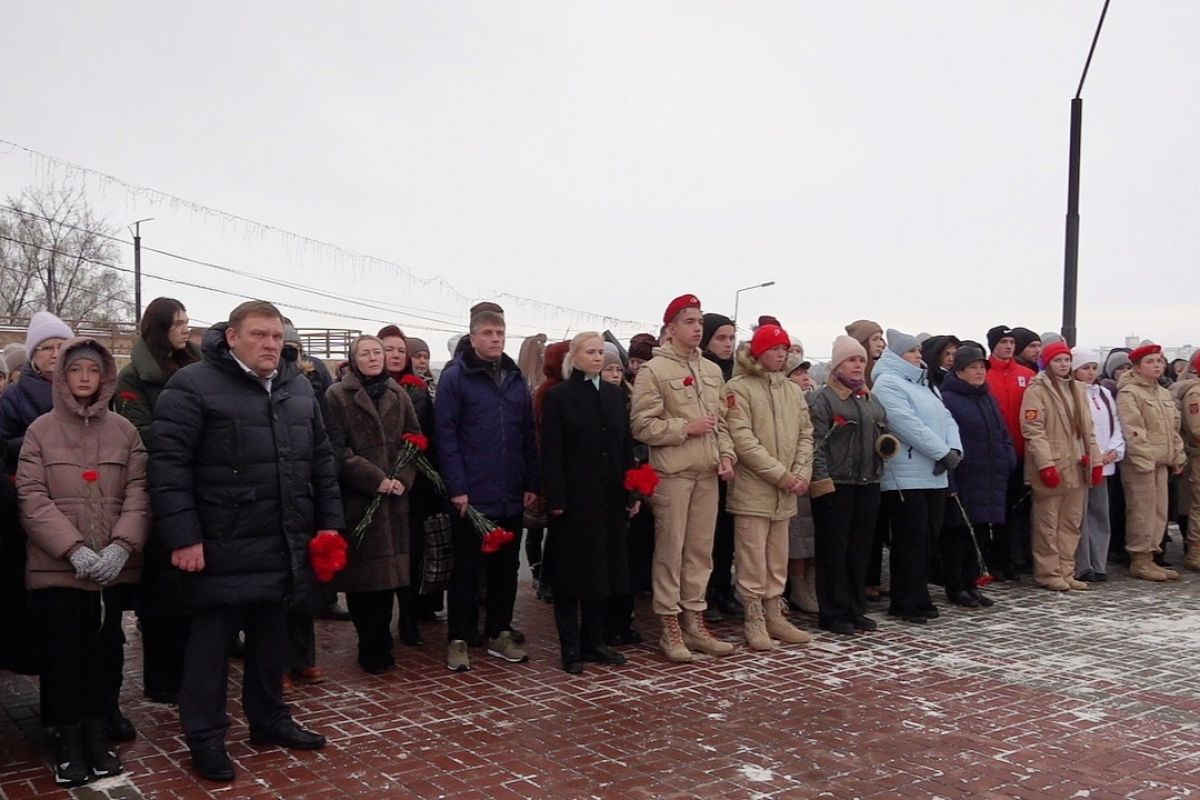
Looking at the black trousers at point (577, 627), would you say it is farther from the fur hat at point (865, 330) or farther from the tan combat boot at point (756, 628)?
the fur hat at point (865, 330)

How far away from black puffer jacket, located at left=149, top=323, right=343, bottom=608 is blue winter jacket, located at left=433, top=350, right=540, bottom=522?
163 centimetres

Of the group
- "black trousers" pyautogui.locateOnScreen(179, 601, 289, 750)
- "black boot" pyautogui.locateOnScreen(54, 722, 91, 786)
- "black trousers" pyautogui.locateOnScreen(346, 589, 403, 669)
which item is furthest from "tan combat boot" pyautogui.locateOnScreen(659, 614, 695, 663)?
"black boot" pyautogui.locateOnScreen(54, 722, 91, 786)

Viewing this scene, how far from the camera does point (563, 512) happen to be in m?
6.90

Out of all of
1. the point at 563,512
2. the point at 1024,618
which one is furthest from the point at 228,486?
the point at 1024,618

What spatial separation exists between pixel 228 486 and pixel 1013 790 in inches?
152

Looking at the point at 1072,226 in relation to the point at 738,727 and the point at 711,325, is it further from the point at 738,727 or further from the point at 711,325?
the point at 738,727

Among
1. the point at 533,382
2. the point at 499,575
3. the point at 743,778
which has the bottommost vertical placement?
the point at 743,778

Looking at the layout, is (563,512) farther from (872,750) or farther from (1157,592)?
(1157,592)

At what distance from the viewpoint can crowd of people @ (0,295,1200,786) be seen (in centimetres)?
504

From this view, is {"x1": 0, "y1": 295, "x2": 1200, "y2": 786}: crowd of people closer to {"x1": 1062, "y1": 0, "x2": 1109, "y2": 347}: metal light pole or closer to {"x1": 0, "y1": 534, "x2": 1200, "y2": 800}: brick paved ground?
{"x1": 0, "y1": 534, "x2": 1200, "y2": 800}: brick paved ground

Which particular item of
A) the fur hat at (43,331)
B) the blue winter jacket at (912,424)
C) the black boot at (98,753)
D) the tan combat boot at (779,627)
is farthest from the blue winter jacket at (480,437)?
the blue winter jacket at (912,424)

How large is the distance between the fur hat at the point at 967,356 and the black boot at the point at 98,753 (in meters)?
7.08

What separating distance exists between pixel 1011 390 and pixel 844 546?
3.15m

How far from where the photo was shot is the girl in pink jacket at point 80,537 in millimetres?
4898
